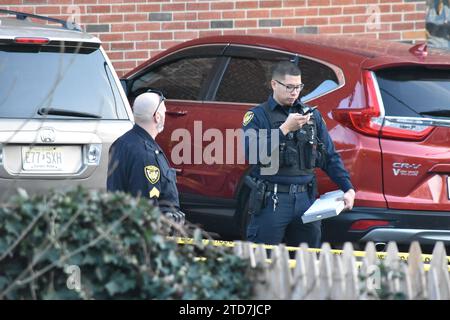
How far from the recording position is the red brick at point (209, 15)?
12.3 m

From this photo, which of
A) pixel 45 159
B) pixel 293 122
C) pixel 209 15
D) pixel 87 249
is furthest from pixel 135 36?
pixel 87 249

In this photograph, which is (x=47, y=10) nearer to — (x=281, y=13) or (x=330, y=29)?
(x=281, y=13)

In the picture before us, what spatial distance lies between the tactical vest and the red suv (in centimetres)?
46

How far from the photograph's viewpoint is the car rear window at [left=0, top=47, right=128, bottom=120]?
25.3 feet

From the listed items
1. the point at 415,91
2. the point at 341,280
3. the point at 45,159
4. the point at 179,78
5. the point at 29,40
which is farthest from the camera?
the point at 179,78

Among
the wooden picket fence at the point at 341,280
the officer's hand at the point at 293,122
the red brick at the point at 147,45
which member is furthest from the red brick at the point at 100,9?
the wooden picket fence at the point at 341,280

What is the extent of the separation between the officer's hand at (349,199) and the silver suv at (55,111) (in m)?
1.56

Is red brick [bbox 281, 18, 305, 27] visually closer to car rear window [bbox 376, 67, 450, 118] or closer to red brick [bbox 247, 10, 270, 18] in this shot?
red brick [bbox 247, 10, 270, 18]

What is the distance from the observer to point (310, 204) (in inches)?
292

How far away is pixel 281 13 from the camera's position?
40.1 ft

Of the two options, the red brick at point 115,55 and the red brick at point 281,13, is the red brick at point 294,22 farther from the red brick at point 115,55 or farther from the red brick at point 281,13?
the red brick at point 115,55

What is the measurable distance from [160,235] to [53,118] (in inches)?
138

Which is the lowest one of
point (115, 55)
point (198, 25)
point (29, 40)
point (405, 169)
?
point (405, 169)

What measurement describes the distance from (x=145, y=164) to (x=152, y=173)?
6 cm
